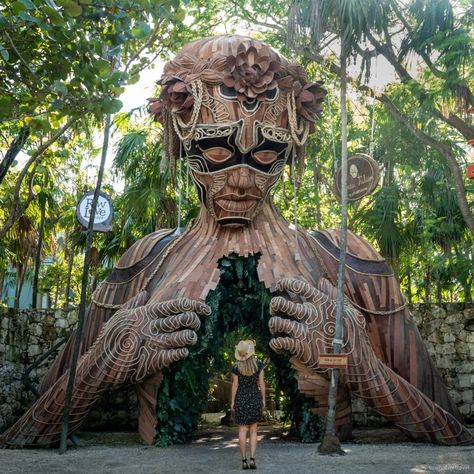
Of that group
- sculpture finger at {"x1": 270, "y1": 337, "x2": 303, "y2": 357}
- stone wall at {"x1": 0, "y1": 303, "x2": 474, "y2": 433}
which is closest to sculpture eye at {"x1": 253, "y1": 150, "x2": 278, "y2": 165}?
sculpture finger at {"x1": 270, "y1": 337, "x2": 303, "y2": 357}

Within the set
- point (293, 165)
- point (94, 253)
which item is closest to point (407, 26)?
point (293, 165)

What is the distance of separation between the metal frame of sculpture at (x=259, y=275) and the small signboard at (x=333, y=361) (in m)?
0.51

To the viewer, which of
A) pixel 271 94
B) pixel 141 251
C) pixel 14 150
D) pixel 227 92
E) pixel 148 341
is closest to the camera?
pixel 148 341

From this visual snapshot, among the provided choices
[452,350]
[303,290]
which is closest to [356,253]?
[303,290]

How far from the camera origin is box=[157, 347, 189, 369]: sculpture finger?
26.6 feet

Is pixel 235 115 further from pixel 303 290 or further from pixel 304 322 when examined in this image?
pixel 304 322

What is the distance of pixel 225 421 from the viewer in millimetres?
11492

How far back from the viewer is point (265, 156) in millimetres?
8953

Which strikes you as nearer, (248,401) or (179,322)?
(248,401)

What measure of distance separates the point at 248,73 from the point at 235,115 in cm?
48

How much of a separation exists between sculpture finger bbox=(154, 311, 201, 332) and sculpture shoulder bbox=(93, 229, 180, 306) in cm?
119

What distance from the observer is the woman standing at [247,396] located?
279 inches

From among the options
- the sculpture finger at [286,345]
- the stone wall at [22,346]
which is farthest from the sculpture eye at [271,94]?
the stone wall at [22,346]

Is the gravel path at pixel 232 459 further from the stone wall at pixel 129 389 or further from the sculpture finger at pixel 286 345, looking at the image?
the stone wall at pixel 129 389
